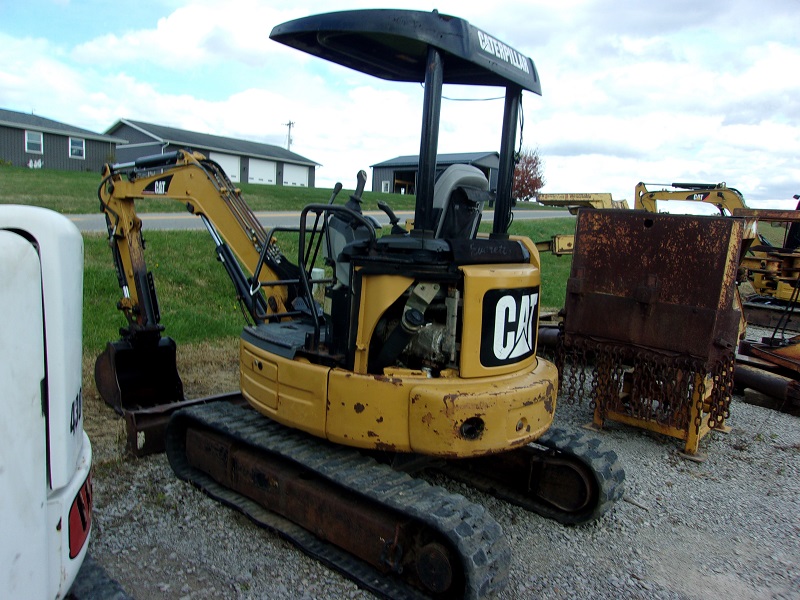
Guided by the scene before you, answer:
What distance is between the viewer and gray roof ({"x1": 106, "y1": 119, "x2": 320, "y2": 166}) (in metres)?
38.8

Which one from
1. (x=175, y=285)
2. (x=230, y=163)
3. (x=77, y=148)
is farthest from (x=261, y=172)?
(x=175, y=285)

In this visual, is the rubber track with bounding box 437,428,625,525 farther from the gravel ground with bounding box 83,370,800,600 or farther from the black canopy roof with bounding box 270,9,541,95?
the black canopy roof with bounding box 270,9,541,95

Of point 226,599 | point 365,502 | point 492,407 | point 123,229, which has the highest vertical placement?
point 123,229

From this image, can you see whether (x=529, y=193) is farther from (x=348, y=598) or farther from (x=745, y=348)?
(x=348, y=598)

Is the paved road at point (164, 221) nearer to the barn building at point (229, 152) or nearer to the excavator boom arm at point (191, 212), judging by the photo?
the excavator boom arm at point (191, 212)

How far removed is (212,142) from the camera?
4316 cm

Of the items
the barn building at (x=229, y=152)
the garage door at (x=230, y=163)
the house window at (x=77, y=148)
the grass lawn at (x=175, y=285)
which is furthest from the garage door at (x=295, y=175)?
the grass lawn at (x=175, y=285)

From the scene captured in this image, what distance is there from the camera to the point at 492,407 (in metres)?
3.55

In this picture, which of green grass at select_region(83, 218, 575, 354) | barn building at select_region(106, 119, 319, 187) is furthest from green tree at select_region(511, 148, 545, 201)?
green grass at select_region(83, 218, 575, 354)

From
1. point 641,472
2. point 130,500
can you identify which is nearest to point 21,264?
point 130,500

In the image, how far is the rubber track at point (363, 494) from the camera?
10.6ft

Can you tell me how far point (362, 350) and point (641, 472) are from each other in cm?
306

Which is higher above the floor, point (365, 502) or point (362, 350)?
point (362, 350)

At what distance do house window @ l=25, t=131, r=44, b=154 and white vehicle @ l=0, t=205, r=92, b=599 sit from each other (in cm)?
3680
